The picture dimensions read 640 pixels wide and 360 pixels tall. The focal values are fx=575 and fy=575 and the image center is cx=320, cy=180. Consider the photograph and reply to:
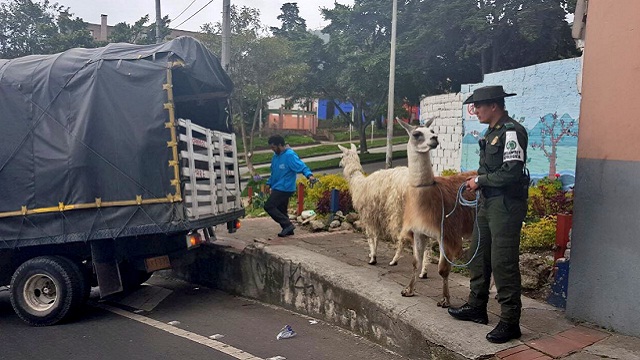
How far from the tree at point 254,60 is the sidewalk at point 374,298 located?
14639mm

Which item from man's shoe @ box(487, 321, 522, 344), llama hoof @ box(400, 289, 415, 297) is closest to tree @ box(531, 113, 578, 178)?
llama hoof @ box(400, 289, 415, 297)

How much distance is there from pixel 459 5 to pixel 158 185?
49.9ft

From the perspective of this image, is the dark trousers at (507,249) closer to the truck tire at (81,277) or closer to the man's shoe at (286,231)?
the truck tire at (81,277)

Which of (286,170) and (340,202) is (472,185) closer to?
(286,170)

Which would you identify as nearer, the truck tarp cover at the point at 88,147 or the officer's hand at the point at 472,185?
the officer's hand at the point at 472,185

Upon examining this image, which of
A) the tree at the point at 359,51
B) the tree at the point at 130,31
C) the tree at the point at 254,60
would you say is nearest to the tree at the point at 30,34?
the tree at the point at 130,31

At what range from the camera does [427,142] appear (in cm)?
522

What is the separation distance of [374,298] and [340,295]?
0.58 metres

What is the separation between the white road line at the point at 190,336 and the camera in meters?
5.40

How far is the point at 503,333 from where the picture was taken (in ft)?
14.7

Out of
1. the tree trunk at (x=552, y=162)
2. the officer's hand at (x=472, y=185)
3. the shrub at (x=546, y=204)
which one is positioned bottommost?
the shrub at (x=546, y=204)

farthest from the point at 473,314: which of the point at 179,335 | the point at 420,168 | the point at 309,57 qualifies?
the point at 309,57

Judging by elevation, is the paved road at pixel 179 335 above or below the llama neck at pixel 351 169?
below

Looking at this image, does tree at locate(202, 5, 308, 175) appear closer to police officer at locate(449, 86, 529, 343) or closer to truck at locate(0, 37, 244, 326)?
truck at locate(0, 37, 244, 326)
